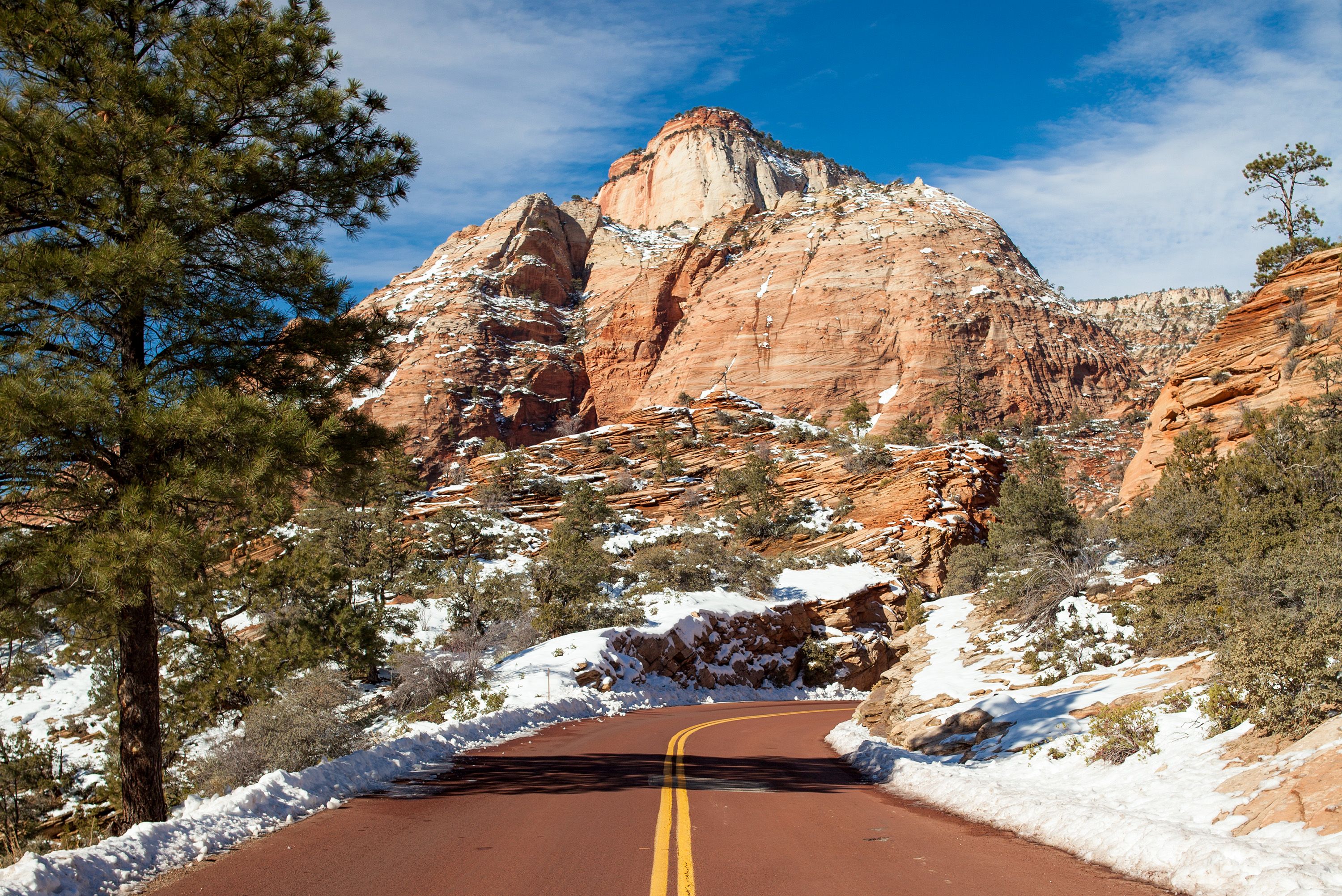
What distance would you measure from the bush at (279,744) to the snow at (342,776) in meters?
0.43

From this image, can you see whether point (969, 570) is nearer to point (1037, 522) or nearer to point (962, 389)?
point (1037, 522)

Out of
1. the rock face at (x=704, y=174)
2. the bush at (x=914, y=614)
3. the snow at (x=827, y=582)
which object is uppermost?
the rock face at (x=704, y=174)

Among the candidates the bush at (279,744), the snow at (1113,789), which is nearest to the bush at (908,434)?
the snow at (1113,789)

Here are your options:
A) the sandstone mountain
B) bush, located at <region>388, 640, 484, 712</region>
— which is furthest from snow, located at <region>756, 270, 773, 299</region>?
bush, located at <region>388, 640, 484, 712</region>

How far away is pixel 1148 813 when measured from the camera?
618 cm

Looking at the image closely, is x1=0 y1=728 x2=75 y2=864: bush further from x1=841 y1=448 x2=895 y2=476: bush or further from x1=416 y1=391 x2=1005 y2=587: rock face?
x1=841 y1=448 x2=895 y2=476: bush

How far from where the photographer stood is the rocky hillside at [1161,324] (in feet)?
291

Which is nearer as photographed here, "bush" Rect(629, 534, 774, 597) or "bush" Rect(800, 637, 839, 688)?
"bush" Rect(800, 637, 839, 688)

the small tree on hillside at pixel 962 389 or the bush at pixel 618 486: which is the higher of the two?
the small tree on hillside at pixel 962 389

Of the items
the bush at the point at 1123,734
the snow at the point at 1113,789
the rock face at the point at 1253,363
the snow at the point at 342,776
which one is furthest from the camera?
the rock face at the point at 1253,363

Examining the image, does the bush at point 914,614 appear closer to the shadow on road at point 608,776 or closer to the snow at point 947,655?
the snow at point 947,655

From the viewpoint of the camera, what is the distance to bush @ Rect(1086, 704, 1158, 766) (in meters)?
7.81

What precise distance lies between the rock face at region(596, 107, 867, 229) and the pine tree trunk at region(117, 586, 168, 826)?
464 feet

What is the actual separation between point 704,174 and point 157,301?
155425 millimetres
